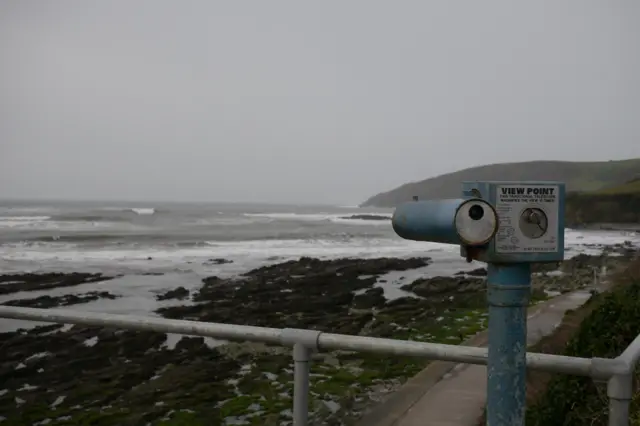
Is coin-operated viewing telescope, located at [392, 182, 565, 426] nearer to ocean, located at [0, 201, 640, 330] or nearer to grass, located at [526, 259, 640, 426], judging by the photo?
grass, located at [526, 259, 640, 426]

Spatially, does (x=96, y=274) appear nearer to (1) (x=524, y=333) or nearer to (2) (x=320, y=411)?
(2) (x=320, y=411)

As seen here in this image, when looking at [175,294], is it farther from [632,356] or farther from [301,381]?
[632,356]

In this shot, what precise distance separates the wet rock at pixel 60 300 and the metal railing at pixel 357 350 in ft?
59.8

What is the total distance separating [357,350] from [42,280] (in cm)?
2510

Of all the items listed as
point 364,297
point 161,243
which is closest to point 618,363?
point 364,297

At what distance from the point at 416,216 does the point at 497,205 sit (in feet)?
0.78

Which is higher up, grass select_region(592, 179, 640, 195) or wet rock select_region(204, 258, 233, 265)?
grass select_region(592, 179, 640, 195)

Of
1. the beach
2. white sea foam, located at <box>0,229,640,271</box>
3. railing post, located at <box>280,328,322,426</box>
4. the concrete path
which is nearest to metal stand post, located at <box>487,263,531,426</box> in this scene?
railing post, located at <box>280,328,322,426</box>

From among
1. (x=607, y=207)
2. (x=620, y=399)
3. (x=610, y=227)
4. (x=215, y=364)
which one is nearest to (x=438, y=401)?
(x=620, y=399)

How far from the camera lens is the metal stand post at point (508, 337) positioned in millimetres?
1688

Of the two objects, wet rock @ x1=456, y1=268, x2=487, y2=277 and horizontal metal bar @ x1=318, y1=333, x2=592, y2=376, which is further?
wet rock @ x1=456, y1=268, x2=487, y2=277

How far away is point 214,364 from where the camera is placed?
11273 millimetres

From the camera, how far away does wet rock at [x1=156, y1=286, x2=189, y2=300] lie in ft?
67.9

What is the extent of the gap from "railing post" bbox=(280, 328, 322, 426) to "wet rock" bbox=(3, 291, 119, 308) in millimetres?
18744
